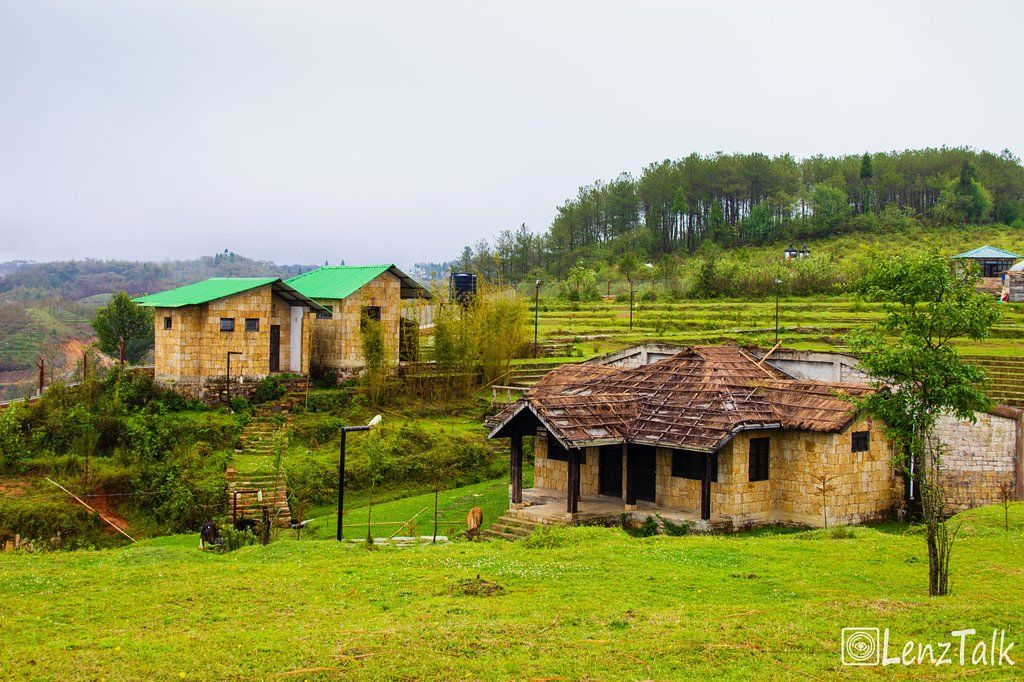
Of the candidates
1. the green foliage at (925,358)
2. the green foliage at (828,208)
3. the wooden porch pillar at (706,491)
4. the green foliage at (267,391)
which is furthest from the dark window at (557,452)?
the green foliage at (828,208)

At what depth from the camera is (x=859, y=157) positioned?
99.9m

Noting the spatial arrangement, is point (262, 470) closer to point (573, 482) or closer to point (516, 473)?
point (516, 473)

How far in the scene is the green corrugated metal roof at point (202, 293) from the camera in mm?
31531

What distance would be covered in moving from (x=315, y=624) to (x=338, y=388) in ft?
75.5

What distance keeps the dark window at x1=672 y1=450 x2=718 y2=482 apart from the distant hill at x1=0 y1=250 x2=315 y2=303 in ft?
328

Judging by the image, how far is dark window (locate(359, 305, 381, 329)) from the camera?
36.4 m

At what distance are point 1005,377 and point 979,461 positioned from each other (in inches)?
286

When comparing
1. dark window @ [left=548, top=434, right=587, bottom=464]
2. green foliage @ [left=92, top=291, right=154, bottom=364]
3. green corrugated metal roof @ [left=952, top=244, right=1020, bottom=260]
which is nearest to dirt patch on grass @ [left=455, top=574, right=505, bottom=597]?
dark window @ [left=548, top=434, right=587, bottom=464]

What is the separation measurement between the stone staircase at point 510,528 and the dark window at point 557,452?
106 inches

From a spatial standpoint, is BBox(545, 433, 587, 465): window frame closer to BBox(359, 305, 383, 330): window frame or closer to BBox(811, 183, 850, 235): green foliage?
BBox(359, 305, 383, 330): window frame

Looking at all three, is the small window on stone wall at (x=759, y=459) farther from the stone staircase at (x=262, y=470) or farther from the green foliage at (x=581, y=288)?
the green foliage at (x=581, y=288)

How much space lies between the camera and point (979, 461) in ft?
82.0

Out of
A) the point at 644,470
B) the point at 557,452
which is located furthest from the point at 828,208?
the point at 644,470

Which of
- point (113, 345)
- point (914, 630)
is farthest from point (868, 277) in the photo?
point (113, 345)
